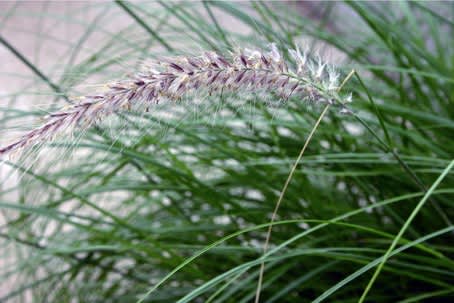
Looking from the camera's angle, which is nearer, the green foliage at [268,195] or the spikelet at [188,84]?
the spikelet at [188,84]

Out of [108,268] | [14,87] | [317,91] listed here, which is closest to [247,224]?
[108,268]

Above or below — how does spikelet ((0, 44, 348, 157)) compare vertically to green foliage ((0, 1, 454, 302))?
above

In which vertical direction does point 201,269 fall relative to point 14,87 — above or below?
above

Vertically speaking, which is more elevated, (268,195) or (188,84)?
(188,84)

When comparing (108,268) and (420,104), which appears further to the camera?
(420,104)

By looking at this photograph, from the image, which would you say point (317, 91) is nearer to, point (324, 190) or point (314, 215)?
point (314, 215)

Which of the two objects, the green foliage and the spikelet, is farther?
the green foliage

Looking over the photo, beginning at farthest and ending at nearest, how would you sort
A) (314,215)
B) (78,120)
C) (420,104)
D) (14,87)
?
(14,87), (420,104), (314,215), (78,120)

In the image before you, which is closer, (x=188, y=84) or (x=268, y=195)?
(x=188, y=84)
